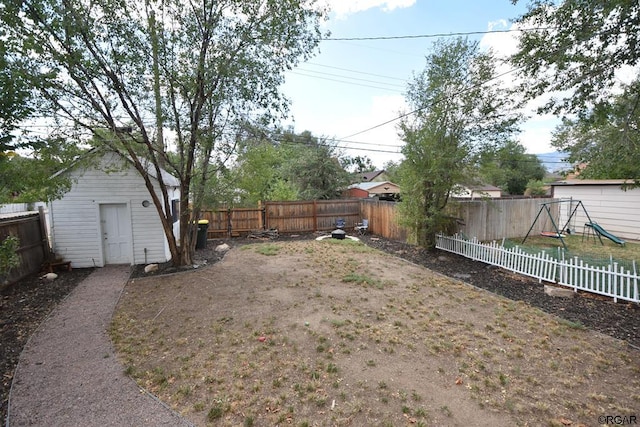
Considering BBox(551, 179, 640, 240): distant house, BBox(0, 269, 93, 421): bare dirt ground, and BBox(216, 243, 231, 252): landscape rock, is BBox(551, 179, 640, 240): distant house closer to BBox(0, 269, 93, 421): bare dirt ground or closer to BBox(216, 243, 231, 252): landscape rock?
BBox(216, 243, 231, 252): landscape rock

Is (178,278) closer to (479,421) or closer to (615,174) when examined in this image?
(479,421)

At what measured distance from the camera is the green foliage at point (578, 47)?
4.35m

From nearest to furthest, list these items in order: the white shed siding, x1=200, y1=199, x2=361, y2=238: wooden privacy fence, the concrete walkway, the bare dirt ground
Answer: the concrete walkway
the bare dirt ground
the white shed siding
x1=200, y1=199, x2=361, y2=238: wooden privacy fence

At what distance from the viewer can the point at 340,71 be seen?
43.5 ft

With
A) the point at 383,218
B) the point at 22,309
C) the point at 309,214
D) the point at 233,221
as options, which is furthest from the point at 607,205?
the point at 22,309

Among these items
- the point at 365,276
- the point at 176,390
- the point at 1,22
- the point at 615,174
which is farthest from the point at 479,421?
the point at 1,22

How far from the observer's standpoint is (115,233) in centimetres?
848

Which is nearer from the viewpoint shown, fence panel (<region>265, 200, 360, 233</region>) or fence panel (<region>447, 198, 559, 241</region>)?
fence panel (<region>447, 198, 559, 241</region>)

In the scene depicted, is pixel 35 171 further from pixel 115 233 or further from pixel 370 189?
pixel 370 189

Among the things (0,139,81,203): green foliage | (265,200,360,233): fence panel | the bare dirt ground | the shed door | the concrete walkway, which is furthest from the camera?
(265,200,360,233): fence panel

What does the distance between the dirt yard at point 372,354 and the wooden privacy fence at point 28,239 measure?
3173mm

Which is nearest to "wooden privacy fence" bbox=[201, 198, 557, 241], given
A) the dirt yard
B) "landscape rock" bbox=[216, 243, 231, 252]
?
"landscape rock" bbox=[216, 243, 231, 252]

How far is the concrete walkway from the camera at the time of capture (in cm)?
279

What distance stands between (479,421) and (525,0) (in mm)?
6393
